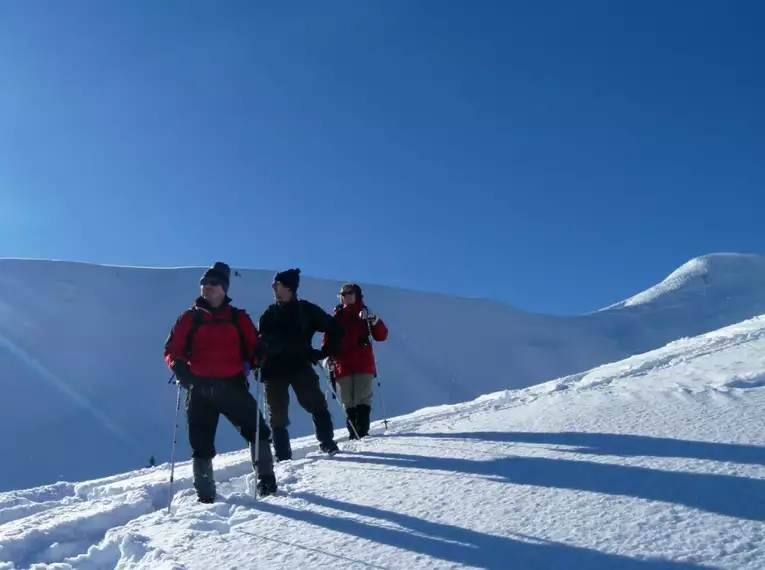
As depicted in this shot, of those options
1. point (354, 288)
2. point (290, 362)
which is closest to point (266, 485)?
point (290, 362)

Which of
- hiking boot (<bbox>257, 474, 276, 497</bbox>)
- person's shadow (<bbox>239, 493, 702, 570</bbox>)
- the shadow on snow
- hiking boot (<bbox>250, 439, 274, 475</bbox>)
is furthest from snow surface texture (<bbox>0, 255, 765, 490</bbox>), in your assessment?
person's shadow (<bbox>239, 493, 702, 570</bbox>)

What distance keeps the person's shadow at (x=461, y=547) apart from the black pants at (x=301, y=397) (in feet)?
7.05

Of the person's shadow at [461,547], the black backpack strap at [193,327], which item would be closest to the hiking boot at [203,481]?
the black backpack strap at [193,327]

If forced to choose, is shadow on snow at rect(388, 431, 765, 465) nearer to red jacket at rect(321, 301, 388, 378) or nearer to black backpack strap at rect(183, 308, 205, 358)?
red jacket at rect(321, 301, 388, 378)

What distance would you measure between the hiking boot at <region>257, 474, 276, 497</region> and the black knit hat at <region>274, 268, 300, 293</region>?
1.85 metres

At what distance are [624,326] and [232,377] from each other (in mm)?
57402

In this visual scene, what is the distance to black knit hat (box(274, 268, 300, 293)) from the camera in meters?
5.84

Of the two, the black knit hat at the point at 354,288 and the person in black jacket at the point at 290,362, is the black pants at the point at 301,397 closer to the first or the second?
the person in black jacket at the point at 290,362

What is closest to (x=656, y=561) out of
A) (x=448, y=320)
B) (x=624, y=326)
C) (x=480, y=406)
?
(x=480, y=406)

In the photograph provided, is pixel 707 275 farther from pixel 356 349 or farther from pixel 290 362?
A: pixel 290 362

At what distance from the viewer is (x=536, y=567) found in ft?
8.46

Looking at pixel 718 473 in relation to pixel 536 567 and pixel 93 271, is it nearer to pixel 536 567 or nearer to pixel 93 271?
pixel 536 567

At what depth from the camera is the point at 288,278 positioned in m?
5.87

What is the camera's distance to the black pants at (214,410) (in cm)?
464
